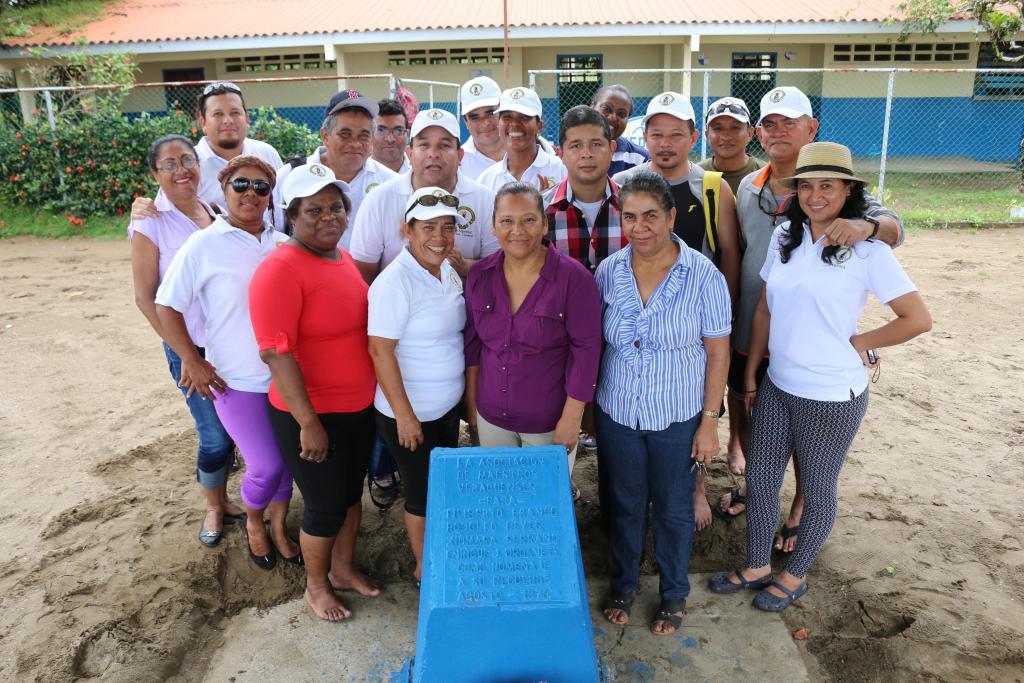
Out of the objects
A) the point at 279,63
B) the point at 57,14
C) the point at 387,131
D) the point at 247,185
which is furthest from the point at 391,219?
the point at 57,14

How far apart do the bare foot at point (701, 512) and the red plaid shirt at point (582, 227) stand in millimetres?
1409

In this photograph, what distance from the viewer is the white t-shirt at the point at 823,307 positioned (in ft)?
8.87

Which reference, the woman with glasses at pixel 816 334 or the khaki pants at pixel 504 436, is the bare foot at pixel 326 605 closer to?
the khaki pants at pixel 504 436

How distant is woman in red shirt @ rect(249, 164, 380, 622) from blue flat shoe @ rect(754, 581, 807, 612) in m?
1.86

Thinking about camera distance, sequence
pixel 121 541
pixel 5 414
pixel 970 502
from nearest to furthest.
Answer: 1. pixel 121 541
2. pixel 970 502
3. pixel 5 414

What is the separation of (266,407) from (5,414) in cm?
347

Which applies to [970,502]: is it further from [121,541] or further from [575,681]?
[121,541]

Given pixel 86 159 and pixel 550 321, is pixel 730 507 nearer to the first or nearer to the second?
pixel 550 321

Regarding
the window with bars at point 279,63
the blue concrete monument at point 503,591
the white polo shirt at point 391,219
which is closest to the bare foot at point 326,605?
the blue concrete monument at point 503,591

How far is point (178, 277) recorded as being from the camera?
2.91 metres

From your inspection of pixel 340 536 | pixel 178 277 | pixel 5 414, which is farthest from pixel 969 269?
pixel 5 414

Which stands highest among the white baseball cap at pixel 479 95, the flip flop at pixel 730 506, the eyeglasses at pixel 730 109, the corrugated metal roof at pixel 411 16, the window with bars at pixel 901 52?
the corrugated metal roof at pixel 411 16

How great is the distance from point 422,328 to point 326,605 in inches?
54.5

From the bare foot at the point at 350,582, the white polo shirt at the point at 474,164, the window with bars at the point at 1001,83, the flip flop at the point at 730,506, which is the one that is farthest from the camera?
the window with bars at the point at 1001,83
